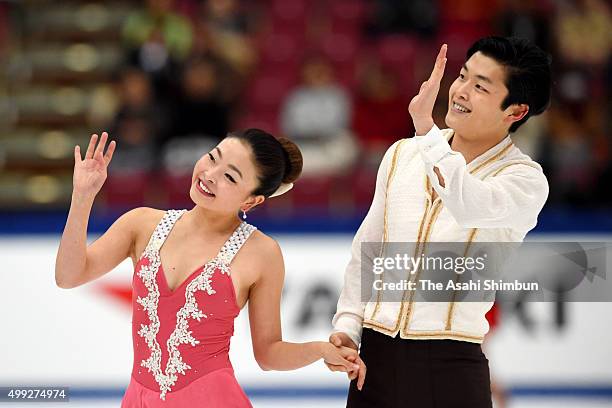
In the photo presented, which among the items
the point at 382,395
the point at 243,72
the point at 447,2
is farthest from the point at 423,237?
the point at 447,2

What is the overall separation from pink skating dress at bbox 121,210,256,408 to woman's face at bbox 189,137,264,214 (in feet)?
0.65

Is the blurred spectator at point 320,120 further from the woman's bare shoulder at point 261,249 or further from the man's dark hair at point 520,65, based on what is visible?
the man's dark hair at point 520,65

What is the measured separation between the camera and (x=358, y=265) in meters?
3.38

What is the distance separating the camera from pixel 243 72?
8.45 metres

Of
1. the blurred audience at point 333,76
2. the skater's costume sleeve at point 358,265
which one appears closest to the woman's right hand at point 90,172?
the skater's costume sleeve at point 358,265

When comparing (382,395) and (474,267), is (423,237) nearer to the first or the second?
(474,267)

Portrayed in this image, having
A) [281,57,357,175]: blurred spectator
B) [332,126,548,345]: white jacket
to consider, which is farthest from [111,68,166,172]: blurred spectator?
[332,126,548,345]: white jacket

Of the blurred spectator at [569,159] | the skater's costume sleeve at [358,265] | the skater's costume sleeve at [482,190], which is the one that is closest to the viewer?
the skater's costume sleeve at [482,190]

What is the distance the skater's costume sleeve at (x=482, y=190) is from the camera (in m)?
2.92

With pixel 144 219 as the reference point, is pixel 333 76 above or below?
above

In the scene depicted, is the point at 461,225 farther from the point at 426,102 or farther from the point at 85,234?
the point at 85,234

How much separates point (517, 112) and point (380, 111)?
15.2 feet

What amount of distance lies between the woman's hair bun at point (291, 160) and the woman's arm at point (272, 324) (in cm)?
23

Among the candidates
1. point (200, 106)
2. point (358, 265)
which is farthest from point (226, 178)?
point (200, 106)
